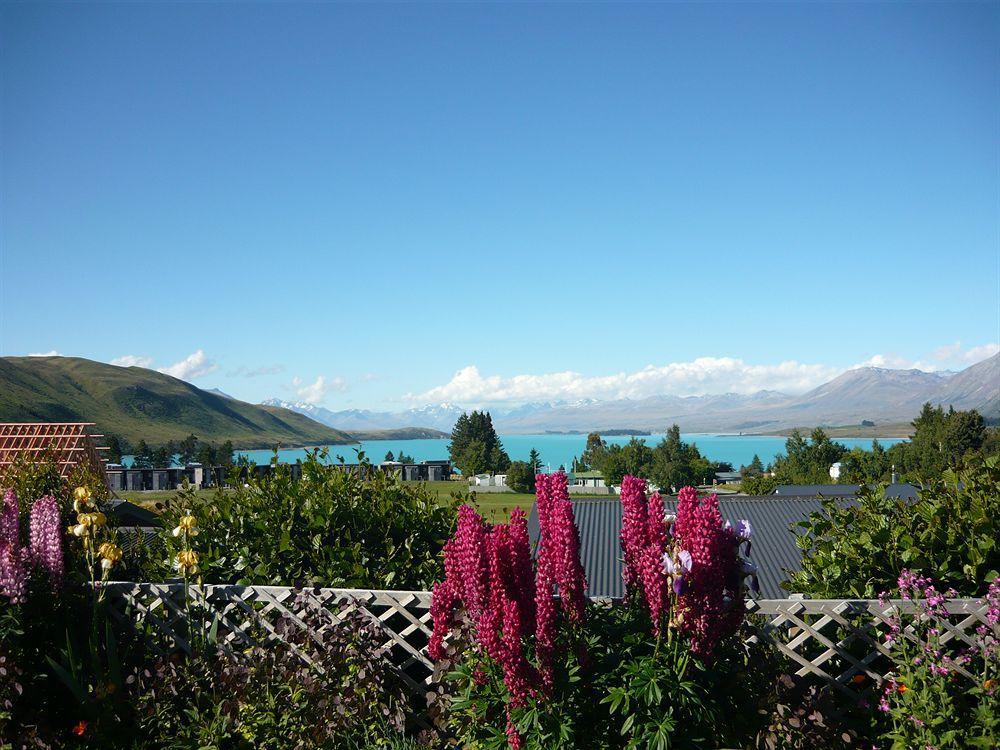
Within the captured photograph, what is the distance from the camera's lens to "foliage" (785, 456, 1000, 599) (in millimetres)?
4871

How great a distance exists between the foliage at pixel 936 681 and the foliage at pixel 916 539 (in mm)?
289

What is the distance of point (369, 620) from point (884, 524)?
345cm

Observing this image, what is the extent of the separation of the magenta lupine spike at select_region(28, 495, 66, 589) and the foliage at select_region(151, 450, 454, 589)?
724 millimetres

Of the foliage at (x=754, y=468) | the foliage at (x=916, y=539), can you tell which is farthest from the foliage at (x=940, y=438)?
the foliage at (x=916, y=539)

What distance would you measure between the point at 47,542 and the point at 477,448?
97.9 meters

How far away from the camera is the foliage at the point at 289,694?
15.9 feet

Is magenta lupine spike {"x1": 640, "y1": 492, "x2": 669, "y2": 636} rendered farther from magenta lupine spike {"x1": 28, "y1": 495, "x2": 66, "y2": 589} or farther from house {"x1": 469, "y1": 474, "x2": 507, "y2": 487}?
house {"x1": 469, "y1": 474, "x2": 507, "y2": 487}

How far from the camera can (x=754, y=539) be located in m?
16.1

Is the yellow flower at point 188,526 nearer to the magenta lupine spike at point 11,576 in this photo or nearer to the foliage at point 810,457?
the magenta lupine spike at point 11,576

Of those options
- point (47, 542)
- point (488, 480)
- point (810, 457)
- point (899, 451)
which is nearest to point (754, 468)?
point (899, 451)

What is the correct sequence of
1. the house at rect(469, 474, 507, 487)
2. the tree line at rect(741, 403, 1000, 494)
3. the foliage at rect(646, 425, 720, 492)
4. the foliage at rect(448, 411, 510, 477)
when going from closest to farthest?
the tree line at rect(741, 403, 1000, 494)
the foliage at rect(646, 425, 720, 492)
the house at rect(469, 474, 507, 487)
the foliage at rect(448, 411, 510, 477)

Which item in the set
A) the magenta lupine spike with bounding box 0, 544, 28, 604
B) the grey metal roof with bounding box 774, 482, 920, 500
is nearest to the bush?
the magenta lupine spike with bounding box 0, 544, 28, 604

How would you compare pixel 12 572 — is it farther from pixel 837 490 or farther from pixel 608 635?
pixel 837 490

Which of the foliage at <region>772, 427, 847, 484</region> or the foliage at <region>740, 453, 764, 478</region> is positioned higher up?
the foliage at <region>772, 427, 847, 484</region>
